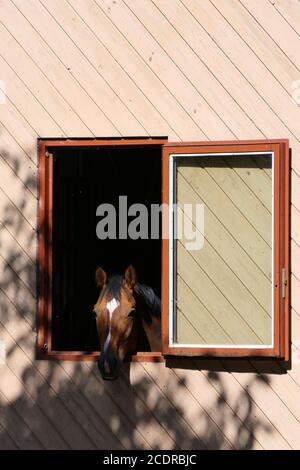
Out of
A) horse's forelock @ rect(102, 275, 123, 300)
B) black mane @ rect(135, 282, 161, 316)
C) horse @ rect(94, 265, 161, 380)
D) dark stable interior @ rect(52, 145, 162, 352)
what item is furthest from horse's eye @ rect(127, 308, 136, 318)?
dark stable interior @ rect(52, 145, 162, 352)

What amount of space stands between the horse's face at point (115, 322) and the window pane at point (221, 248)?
1.06ft

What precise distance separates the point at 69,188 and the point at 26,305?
1990 millimetres

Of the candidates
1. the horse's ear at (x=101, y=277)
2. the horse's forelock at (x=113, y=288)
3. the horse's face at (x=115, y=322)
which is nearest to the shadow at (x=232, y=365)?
the horse's face at (x=115, y=322)

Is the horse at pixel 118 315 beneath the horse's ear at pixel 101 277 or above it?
beneath

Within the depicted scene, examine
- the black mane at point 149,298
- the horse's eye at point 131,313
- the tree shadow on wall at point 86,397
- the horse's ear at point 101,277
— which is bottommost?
the tree shadow on wall at point 86,397

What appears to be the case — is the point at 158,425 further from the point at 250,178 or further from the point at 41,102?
the point at 41,102

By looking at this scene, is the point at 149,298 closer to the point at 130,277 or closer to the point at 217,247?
the point at 130,277

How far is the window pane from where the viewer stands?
7598mm

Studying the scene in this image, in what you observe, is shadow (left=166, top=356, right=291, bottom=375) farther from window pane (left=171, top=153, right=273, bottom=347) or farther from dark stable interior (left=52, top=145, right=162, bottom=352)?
dark stable interior (left=52, top=145, right=162, bottom=352)

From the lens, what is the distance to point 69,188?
9.66 m

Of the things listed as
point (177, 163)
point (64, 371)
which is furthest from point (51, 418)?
point (177, 163)

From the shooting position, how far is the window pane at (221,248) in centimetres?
760

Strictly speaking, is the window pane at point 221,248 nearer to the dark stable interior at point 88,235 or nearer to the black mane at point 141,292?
the black mane at point 141,292

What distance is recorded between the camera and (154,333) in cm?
827
